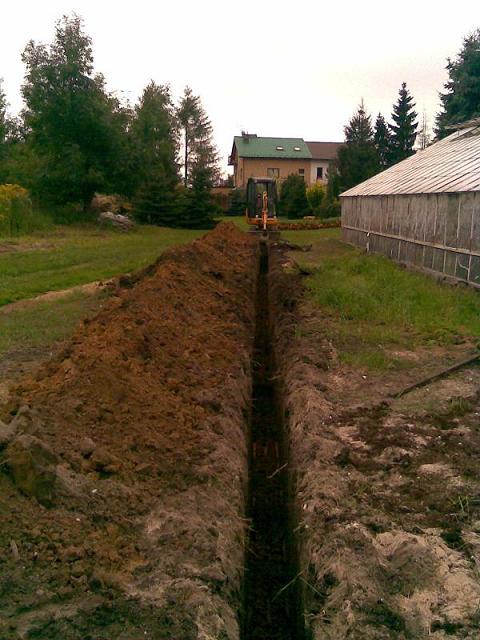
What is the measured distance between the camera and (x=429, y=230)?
18.6 m

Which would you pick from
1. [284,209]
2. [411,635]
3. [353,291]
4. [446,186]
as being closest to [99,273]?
[353,291]

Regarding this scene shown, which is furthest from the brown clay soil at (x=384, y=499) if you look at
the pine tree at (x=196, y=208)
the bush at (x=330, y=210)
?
the bush at (x=330, y=210)

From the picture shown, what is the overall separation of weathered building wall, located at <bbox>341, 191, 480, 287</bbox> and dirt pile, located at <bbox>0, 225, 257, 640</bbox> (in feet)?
26.7

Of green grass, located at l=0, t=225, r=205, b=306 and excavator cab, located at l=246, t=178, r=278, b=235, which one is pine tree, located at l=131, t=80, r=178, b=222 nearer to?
green grass, located at l=0, t=225, r=205, b=306

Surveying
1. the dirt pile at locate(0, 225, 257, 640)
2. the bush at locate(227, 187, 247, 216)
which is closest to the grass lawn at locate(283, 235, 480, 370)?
the dirt pile at locate(0, 225, 257, 640)

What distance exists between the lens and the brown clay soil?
4.58m

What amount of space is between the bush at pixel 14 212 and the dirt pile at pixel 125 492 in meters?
19.9

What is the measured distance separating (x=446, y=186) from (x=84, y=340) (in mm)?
12068

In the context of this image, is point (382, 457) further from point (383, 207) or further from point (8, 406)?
point (383, 207)

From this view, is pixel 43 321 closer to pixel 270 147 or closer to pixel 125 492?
pixel 125 492

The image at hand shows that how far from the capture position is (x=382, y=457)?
275 inches

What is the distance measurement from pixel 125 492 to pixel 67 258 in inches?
724

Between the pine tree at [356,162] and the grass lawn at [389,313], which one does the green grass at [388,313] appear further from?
the pine tree at [356,162]

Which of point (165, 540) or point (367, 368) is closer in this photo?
point (165, 540)
